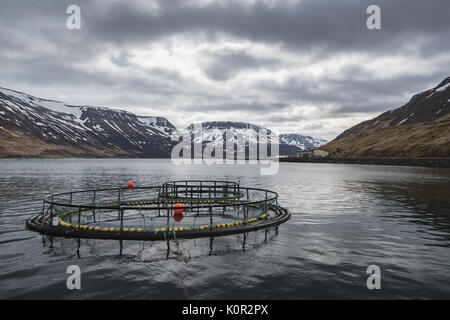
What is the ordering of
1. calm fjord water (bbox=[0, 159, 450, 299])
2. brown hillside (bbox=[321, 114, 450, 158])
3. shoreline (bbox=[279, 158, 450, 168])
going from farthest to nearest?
brown hillside (bbox=[321, 114, 450, 158]) → shoreline (bbox=[279, 158, 450, 168]) → calm fjord water (bbox=[0, 159, 450, 299])

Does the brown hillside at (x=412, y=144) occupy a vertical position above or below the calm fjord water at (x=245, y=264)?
above

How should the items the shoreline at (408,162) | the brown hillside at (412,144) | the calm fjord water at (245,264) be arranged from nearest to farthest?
the calm fjord water at (245,264) < the shoreline at (408,162) < the brown hillside at (412,144)

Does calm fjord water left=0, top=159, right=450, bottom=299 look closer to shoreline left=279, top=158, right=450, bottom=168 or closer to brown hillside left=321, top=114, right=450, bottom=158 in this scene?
shoreline left=279, top=158, right=450, bottom=168

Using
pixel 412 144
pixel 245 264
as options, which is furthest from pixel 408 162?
pixel 245 264

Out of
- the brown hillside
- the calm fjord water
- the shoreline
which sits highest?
the brown hillside

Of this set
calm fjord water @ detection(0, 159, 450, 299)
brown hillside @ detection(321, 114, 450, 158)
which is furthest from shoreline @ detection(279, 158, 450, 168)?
calm fjord water @ detection(0, 159, 450, 299)

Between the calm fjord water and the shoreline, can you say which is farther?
the shoreline

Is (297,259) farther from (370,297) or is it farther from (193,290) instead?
(193,290)

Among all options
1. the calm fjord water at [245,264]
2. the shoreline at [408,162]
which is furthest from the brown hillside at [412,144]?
the calm fjord water at [245,264]

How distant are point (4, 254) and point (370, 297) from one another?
2000cm

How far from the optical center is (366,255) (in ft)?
60.3

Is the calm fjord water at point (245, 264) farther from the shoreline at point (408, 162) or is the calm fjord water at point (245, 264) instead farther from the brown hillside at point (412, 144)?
the brown hillside at point (412, 144)

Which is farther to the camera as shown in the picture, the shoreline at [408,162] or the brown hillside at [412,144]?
the brown hillside at [412,144]

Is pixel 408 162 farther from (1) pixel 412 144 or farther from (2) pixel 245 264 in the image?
(2) pixel 245 264
